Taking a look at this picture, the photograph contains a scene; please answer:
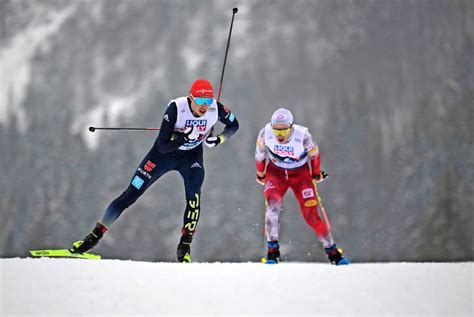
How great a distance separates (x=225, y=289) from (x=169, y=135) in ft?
7.15

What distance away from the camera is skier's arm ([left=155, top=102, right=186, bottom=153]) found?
5.59 m

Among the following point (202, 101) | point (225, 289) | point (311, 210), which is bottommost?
point (225, 289)

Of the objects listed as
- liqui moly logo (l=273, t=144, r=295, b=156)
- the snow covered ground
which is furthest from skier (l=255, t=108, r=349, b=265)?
the snow covered ground

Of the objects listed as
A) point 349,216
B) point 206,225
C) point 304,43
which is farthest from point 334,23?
point 206,225

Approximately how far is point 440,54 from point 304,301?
12998 mm

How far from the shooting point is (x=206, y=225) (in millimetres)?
15797

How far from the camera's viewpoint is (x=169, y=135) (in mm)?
5617

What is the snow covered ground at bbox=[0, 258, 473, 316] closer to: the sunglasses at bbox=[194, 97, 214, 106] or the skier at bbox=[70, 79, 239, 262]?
the skier at bbox=[70, 79, 239, 262]

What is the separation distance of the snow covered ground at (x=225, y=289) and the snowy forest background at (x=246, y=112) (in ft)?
36.8

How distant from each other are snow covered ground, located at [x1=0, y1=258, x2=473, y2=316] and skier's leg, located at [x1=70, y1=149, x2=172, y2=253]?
1229 mm

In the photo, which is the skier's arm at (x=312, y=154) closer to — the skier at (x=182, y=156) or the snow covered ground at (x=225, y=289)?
the skier at (x=182, y=156)

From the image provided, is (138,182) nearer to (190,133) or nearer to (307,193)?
(190,133)

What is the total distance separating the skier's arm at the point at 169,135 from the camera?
559 cm

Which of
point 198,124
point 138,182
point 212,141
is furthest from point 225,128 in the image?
point 138,182
